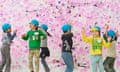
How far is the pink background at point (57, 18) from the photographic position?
10.4m

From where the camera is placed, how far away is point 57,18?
34.4 ft

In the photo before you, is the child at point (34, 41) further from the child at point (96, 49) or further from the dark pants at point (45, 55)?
the child at point (96, 49)

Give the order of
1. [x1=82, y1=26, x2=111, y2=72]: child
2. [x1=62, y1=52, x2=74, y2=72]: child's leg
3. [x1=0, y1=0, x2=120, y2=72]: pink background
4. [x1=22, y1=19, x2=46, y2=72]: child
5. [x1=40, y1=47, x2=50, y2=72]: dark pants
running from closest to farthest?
[x1=82, y1=26, x2=111, y2=72]: child → [x1=62, y1=52, x2=74, y2=72]: child's leg → [x1=22, y1=19, x2=46, y2=72]: child → [x1=40, y1=47, x2=50, y2=72]: dark pants → [x1=0, y1=0, x2=120, y2=72]: pink background

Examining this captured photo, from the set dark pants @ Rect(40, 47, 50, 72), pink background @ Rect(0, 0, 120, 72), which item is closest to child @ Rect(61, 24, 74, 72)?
dark pants @ Rect(40, 47, 50, 72)

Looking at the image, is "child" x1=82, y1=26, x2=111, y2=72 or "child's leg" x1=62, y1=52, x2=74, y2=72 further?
"child's leg" x1=62, y1=52, x2=74, y2=72

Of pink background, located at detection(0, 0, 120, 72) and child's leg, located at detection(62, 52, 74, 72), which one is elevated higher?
pink background, located at detection(0, 0, 120, 72)

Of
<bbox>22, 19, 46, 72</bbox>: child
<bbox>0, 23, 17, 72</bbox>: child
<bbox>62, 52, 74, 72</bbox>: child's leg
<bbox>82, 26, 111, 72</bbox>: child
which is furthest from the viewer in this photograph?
<bbox>0, 23, 17, 72</bbox>: child

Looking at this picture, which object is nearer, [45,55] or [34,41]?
[34,41]

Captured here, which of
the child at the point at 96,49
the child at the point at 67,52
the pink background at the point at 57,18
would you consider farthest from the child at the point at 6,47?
the child at the point at 96,49

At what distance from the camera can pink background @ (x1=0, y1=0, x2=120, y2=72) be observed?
34.2 ft

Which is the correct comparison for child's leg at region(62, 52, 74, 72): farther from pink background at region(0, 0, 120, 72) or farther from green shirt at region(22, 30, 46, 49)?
pink background at region(0, 0, 120, 72)

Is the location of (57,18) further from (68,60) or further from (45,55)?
(68,60)

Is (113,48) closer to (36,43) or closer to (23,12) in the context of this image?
(36,43)

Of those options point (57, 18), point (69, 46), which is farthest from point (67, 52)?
point (57, 18)
